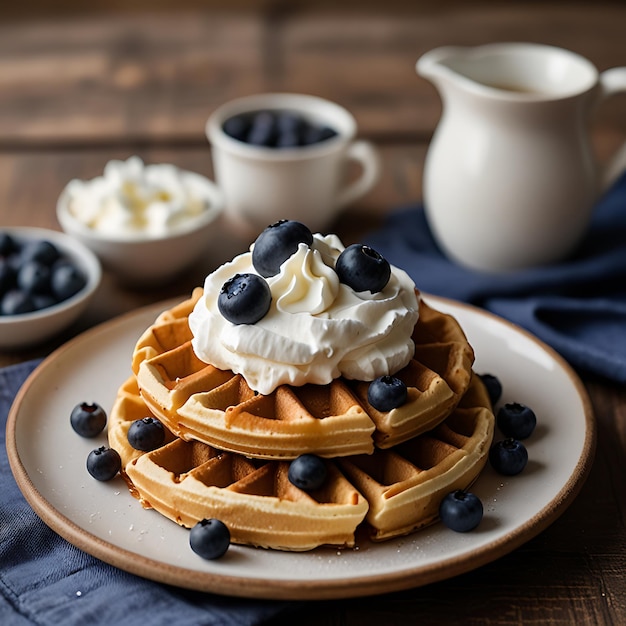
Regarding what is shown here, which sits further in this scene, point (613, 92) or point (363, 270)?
point (613, 92)

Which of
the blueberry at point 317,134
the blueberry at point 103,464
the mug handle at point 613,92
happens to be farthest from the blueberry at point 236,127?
the blueberry at point 103,464

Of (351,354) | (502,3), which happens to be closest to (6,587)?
(351,354)

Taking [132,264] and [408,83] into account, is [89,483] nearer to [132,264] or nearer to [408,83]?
[132,264]

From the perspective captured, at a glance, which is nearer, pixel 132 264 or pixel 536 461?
pixel 536 461

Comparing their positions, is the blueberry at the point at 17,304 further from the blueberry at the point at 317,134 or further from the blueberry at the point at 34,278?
the blueberry at the point at 317,134

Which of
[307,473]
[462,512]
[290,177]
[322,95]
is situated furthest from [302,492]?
[322,95]

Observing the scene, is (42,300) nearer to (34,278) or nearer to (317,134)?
(34,278)
